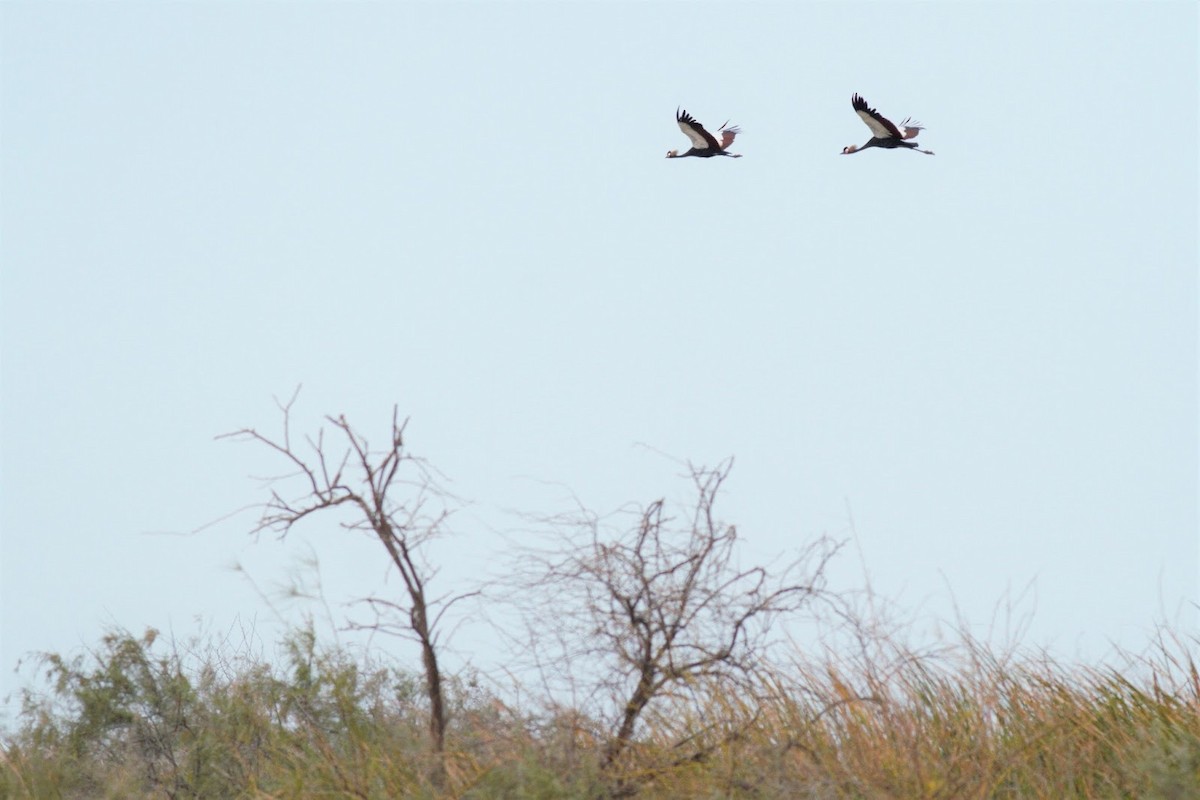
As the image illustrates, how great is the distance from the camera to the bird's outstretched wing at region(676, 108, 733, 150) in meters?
11.7

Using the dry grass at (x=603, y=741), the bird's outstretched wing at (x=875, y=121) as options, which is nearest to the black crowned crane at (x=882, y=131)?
the bird's outstretched wing at (x=875, y=121)

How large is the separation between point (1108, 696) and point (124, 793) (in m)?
6.45

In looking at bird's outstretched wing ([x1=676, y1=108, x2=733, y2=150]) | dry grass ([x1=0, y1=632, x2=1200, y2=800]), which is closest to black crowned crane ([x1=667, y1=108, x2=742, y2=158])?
bird's outstretched wing ([x1=676, y1=108, x2=733, y2=150])

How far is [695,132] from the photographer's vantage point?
11.8m

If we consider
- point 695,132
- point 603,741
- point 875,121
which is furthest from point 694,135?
point 603,741

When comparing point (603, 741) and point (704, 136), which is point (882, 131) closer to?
point (704, 136)

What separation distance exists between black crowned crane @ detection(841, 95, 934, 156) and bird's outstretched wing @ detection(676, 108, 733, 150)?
3.53ft

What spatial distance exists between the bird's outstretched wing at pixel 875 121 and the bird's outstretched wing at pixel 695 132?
1.08 metres

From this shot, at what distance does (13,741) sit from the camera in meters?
9.68

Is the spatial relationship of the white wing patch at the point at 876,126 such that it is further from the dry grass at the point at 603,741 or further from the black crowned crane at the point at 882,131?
the dry grass at the point at 603,741

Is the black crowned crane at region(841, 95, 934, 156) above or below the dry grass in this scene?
above

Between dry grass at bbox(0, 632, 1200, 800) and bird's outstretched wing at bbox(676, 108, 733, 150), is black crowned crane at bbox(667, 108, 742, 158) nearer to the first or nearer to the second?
bird's outstretched wing at bbox(676, 108, 733, 150)

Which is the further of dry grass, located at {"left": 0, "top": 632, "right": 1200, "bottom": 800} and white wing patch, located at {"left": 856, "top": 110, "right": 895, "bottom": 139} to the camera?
white wing patch, located at {"left": 856, "top": 110, "right": 895, "bottom": 139}

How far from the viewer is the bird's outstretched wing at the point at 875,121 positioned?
11.4 metres
